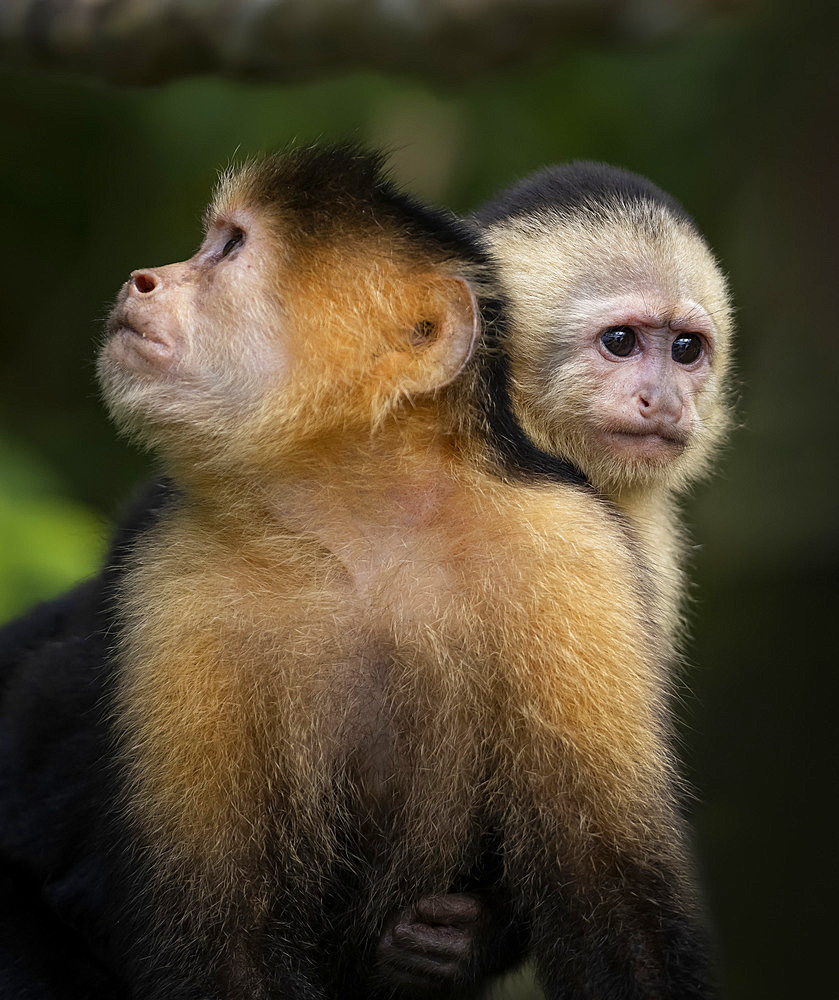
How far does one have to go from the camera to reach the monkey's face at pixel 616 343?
10.6 feet

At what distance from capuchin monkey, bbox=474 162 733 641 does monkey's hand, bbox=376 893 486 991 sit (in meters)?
0.95

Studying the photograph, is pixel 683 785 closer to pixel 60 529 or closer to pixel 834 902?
pixel 60 529

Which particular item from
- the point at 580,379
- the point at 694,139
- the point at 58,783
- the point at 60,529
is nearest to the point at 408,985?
the point at 58,783

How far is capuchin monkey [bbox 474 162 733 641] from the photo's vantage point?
10.6 ft

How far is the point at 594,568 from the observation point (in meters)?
2.36

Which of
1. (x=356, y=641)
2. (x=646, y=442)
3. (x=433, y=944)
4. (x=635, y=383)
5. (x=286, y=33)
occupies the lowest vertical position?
(x=433, y=944)

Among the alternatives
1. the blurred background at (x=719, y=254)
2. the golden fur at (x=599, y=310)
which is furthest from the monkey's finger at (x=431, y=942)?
the blurred background at (x=719, y=254)

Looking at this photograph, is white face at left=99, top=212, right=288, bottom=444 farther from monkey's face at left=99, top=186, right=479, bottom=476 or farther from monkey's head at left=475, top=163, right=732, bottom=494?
monkey's head at left=475, top=163, right=732, bottom=494

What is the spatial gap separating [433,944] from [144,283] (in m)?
1.31

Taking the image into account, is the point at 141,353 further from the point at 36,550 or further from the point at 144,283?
the point at 36,550

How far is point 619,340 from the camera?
11.2 feet

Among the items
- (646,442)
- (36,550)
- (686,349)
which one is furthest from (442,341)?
(36,550)

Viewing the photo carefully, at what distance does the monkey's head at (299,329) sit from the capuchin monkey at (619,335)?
0.73 m

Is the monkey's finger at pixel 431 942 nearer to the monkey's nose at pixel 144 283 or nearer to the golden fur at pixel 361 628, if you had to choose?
the golden fur at pixel 361 628
